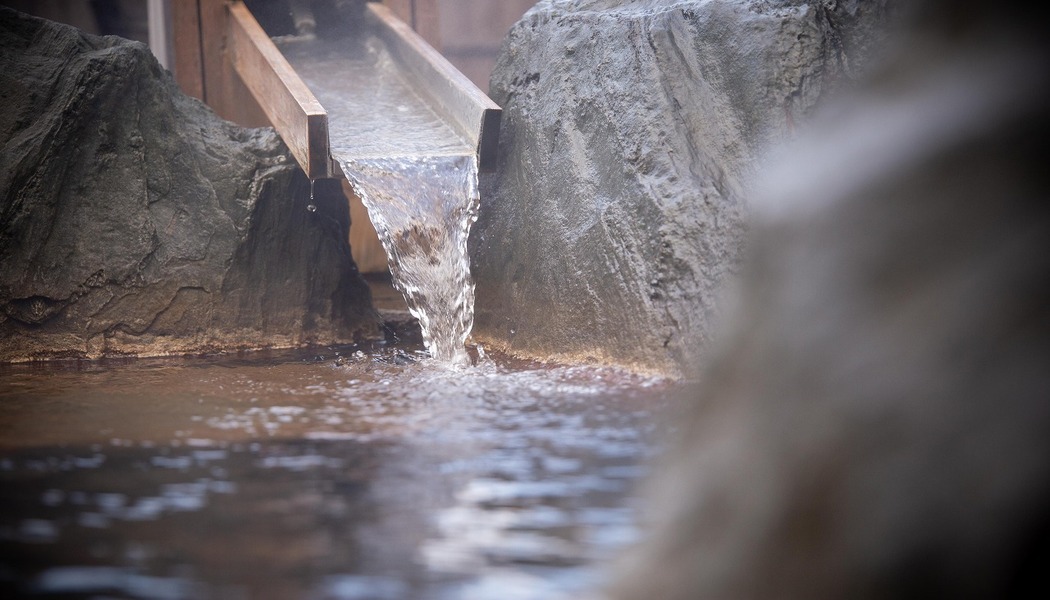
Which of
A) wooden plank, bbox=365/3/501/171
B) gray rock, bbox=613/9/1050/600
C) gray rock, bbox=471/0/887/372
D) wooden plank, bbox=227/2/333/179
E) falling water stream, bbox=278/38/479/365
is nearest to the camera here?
gray rock, bbox=613/9/1050/600

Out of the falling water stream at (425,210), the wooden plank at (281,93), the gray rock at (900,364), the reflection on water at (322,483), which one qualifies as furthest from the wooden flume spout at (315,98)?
the gray rock at (900,364)

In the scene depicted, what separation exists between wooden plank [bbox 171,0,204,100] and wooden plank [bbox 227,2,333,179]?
8.7 inches

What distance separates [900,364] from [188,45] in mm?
5767

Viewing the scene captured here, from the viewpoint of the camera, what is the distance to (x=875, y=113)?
1.14 m

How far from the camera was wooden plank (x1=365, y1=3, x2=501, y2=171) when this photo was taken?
4469 millimetres

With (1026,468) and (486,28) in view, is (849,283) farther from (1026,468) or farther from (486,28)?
(486,28)

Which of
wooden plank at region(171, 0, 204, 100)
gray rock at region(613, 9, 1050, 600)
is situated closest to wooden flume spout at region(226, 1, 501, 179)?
wooden plank at region(171, 0, 204, 100)

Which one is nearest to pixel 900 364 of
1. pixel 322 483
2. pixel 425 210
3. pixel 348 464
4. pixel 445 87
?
pixel 322 483

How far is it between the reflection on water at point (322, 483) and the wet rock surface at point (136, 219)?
768mm

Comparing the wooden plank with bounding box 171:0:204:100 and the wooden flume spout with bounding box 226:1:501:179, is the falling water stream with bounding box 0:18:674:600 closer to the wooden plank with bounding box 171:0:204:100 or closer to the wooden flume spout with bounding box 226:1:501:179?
the wooden flume spout with bounding box 226:1:501:179

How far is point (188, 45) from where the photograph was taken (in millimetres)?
5891

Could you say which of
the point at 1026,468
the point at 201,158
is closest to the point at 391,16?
the point at 201,158

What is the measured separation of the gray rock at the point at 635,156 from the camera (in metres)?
3.42

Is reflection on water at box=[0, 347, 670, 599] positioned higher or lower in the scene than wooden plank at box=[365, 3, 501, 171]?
lower
